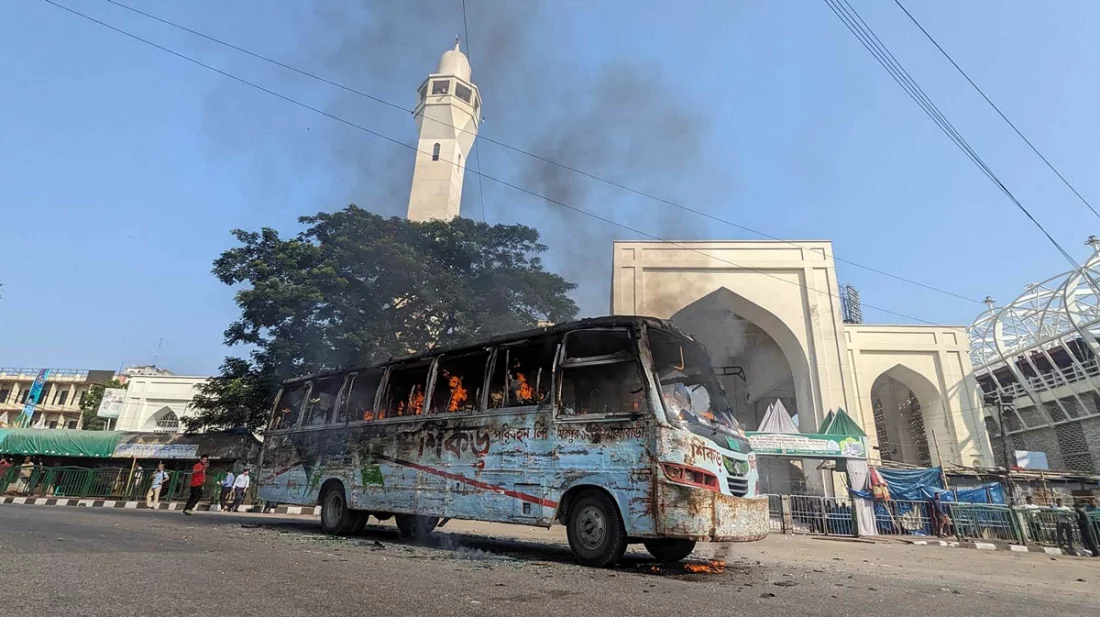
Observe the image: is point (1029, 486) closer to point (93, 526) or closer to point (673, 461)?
point (673, 461)

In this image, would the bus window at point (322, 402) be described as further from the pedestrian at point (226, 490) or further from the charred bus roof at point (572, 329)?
the pedestrian at point (226, 490)

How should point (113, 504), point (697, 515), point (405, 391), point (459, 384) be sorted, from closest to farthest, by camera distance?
point (697, 515), point (459, 384), point (405, 391), point (113, 504)

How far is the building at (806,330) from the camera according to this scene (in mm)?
21266

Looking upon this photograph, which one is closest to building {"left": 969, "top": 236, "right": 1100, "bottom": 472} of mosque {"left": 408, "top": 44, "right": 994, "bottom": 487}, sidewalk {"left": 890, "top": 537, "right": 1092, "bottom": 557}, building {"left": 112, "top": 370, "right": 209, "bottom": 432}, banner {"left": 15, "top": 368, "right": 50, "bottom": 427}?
mosque {"left": 408, "top": 44, "right": 994, "bottom": 487}

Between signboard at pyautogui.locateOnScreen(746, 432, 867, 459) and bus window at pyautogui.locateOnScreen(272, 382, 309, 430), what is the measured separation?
12.3 m

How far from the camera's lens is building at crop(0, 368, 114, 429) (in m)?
52.2

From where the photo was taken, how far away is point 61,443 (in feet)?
67.5

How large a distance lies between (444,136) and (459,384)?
34.3 metres

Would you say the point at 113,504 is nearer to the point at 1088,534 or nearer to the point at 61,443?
the point at 61,443

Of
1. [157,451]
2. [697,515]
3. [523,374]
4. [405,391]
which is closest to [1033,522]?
[697,515]

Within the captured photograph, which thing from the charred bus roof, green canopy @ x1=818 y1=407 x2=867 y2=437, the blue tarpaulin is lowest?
the blue tarpaulin

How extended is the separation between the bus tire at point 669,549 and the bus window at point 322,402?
211 inches

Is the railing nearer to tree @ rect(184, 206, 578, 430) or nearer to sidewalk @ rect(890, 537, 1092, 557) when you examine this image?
tree @ rect(184, 206, 578, 430)

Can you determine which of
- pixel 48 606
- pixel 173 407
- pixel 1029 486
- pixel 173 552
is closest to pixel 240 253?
pixel 173 552
